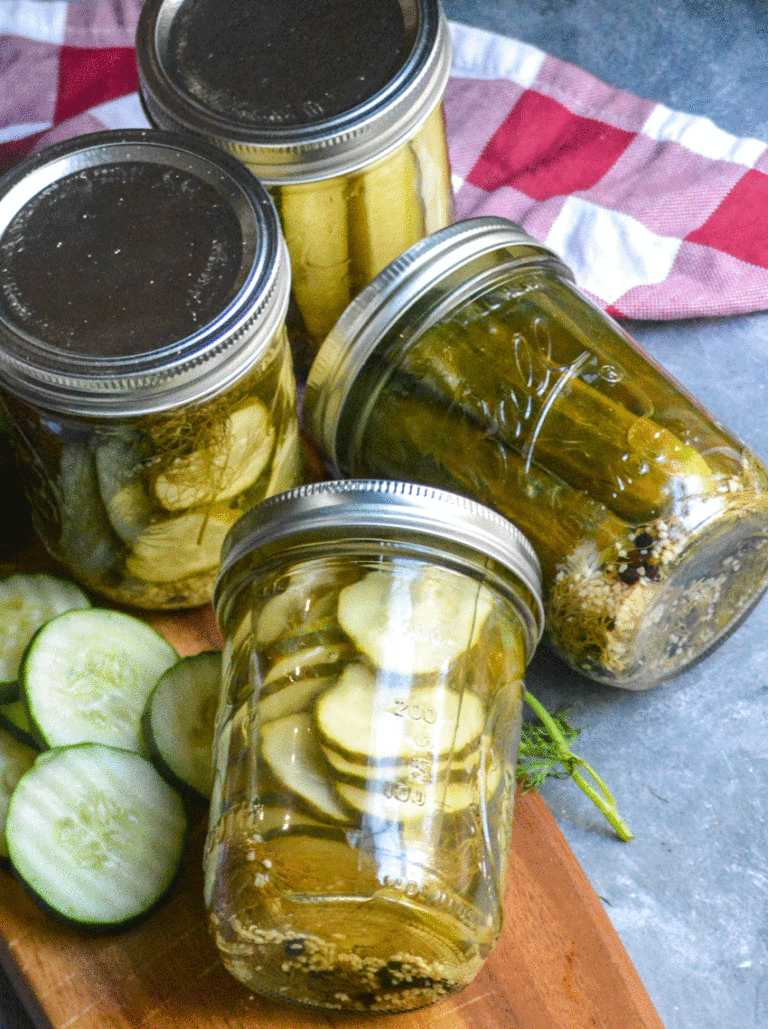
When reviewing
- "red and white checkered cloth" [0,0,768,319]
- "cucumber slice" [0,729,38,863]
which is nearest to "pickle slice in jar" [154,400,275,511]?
"cucumber slice" [0,729,38,863]

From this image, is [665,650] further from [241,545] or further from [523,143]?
[523,143]

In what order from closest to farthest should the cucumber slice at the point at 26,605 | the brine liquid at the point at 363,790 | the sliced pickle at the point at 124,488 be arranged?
the brine liquid at the point at 363,790 < the sliced pickle at the point at 124,488 < the cucumber slice at the point at 26,605

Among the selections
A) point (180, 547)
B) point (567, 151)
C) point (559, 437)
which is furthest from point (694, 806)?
point (567, 151)

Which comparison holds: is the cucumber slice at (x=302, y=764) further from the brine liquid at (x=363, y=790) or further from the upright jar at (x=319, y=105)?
the upright jar at (x=319, y=105)

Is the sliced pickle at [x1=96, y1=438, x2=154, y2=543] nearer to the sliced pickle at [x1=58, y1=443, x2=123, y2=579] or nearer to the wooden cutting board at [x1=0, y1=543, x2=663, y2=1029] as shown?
the sliced pickle at [x1=58, y1=443, x2=123, y2=579]

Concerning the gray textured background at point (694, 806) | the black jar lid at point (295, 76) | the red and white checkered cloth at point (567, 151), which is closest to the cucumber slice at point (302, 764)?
the gray textured background at point (694, 806)

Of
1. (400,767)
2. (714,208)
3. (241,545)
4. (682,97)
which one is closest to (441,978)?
(400,767)

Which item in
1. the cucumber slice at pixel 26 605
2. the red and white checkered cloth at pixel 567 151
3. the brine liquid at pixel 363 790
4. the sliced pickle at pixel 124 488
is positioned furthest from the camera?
the red and white checkered cloth at pixel 567 151
